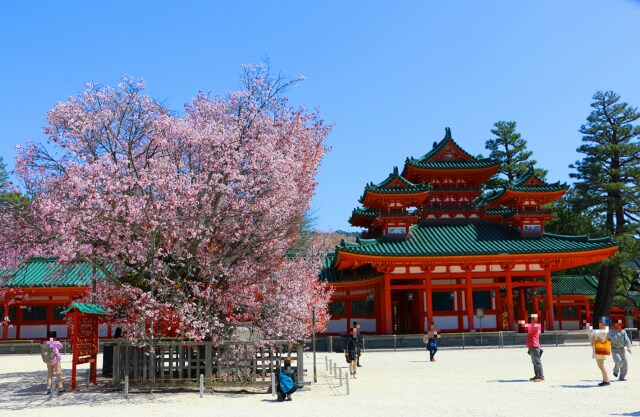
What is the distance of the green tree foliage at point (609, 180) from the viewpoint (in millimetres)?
45094

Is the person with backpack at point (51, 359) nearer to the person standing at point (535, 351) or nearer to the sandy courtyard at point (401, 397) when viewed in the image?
the sandy courtyard at point (401, 397)

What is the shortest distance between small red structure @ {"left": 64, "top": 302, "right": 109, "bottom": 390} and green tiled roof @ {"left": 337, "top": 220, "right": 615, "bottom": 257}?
17330mm

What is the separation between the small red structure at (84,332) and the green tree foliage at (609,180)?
3766cm

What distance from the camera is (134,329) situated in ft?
53.4

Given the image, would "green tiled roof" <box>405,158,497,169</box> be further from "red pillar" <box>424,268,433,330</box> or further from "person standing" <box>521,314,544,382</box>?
"person standing" <box>521,314,544,382</box>

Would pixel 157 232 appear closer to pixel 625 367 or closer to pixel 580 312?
pixel 625 367

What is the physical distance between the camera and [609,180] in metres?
47.1

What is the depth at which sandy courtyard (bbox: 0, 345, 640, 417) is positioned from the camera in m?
12.7

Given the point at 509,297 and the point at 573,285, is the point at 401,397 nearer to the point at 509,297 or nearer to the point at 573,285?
the point at 509,297

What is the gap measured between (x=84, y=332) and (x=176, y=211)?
506cm

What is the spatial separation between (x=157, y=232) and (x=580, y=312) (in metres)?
42.7

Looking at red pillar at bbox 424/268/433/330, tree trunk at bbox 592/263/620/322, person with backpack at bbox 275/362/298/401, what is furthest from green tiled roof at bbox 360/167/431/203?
person with backpack at bbox 275/362/298/401

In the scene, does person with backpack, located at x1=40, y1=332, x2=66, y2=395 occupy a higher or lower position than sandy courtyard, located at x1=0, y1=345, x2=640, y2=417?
higher

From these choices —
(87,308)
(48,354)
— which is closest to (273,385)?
(87,308)
